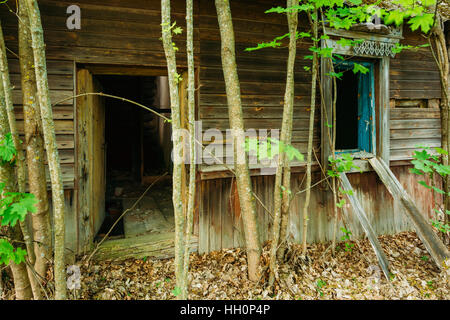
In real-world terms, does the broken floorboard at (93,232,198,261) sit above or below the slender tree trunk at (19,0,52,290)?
below

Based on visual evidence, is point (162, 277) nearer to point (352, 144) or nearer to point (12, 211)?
point (12, 211)

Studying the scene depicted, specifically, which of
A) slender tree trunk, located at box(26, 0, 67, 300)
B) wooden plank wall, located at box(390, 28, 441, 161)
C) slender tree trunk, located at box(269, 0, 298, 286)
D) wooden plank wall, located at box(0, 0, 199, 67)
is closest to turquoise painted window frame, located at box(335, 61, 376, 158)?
wooden plank wall, located at box(390, 28, 441, 161)

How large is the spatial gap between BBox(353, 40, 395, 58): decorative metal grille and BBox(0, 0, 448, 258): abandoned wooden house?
0.06ft

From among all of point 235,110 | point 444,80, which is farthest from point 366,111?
point 235,110

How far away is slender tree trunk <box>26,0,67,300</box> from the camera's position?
2.39 m

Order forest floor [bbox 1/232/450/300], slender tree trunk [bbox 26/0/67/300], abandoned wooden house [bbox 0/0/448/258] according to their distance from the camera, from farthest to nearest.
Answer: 1. abandoned wooden house [bbox 0/0/448/258]
2. forest floor [bbox 1/232/450/300]
3. slender tree trunk [bbox 26/0/67/300]

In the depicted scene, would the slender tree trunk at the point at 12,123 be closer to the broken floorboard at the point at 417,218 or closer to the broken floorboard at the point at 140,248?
the broken floorboard at the point at 140,248

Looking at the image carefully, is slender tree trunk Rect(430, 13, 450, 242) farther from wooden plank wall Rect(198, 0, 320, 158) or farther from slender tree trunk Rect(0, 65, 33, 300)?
slender tree trunk Rect(0, 65, 33, 300)

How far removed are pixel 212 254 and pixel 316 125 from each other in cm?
279

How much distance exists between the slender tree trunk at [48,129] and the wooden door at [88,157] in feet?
4.06

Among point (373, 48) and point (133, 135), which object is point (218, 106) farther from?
point (133, 135)

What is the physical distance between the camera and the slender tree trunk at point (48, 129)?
2389mm

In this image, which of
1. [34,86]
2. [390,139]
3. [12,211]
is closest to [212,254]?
[12,211]
